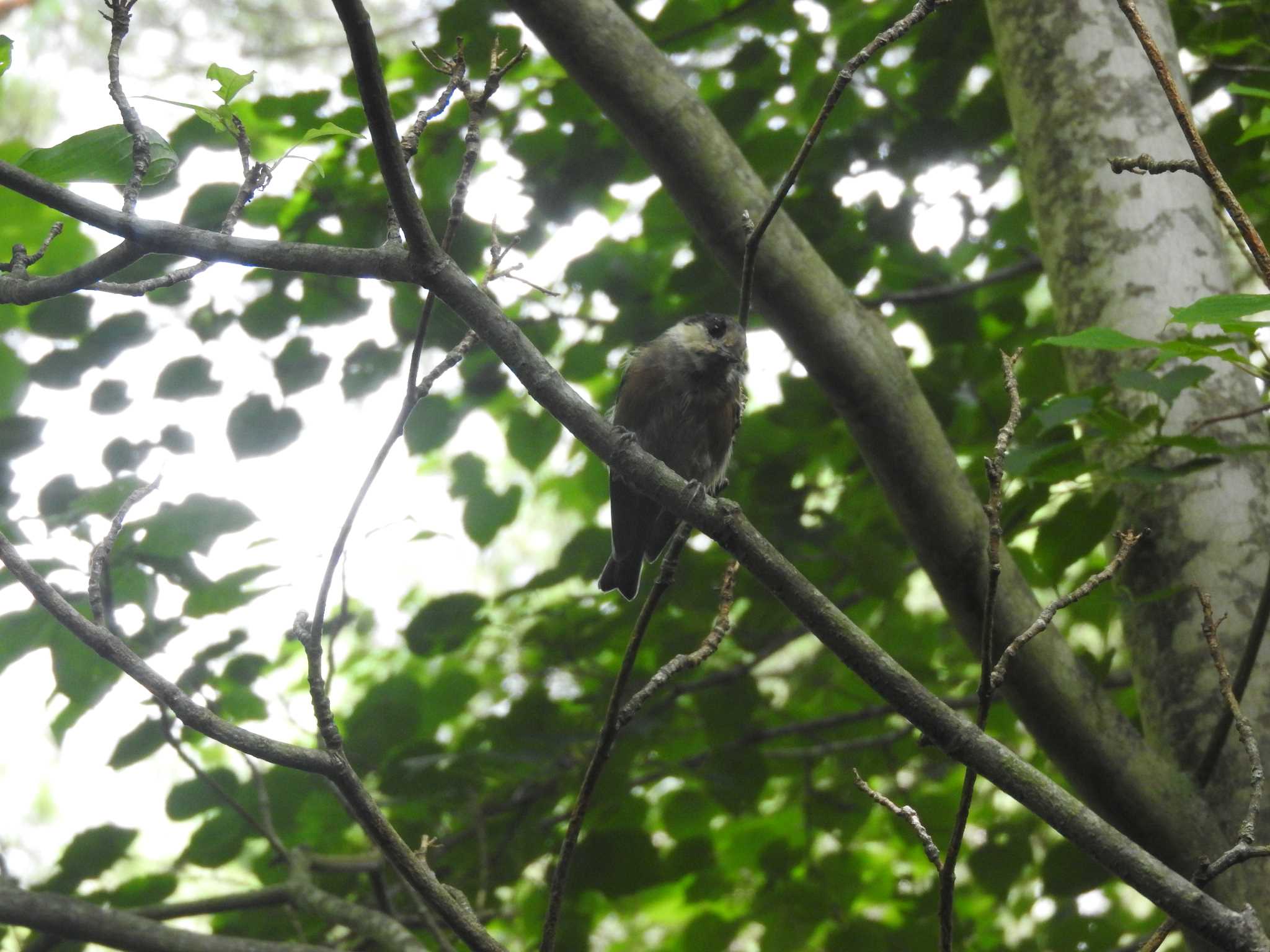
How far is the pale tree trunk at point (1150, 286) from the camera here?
233 centimetres

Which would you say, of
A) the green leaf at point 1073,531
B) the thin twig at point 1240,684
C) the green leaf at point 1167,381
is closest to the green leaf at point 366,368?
the green leaf at point 1073,531

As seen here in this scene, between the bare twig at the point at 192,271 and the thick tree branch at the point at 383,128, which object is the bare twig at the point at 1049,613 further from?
the bare twig at the point at 192,271

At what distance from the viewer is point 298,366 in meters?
3.51

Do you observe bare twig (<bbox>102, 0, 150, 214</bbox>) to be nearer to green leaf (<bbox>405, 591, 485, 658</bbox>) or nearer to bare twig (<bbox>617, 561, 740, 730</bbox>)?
bare twig (<bbox>617, 561, 740, 730</bbox>)

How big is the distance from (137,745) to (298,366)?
1273 mm

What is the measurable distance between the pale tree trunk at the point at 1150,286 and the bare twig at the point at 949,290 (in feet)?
1.89

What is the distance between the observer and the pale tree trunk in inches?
91.7

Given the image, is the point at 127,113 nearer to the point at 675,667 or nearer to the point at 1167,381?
the point at 675,667

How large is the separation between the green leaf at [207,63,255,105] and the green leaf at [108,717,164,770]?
6.36 ft

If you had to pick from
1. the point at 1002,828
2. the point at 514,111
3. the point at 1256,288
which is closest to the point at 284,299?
the point at 514,111

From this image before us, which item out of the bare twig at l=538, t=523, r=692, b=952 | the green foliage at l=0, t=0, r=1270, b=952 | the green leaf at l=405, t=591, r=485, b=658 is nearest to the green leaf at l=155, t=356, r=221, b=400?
the green foliage at l=0, t=0, r=1270, b=952

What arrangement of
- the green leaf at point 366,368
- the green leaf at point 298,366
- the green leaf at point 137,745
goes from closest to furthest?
the green leaf at point 137,745
the green leaf at point 298,366
the green leaf at point 366,368

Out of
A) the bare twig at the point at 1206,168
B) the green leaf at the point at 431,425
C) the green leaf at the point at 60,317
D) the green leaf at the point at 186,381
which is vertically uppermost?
the green leaf at the point at 60,317

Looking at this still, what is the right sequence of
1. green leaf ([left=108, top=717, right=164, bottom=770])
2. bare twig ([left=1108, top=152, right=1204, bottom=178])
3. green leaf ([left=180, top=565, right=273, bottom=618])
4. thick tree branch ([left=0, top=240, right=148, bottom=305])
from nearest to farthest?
1. bare twig ([left=1108, top=152, right=1204, bottom=178])
2. thick tree branch ([left=0, top=240, right=148, bottom=305])
3. green leaf ([left=180, top=565, right=273, bottom=618])
4. green leaf ([left=108, top=717, right=164, bottom=770])
